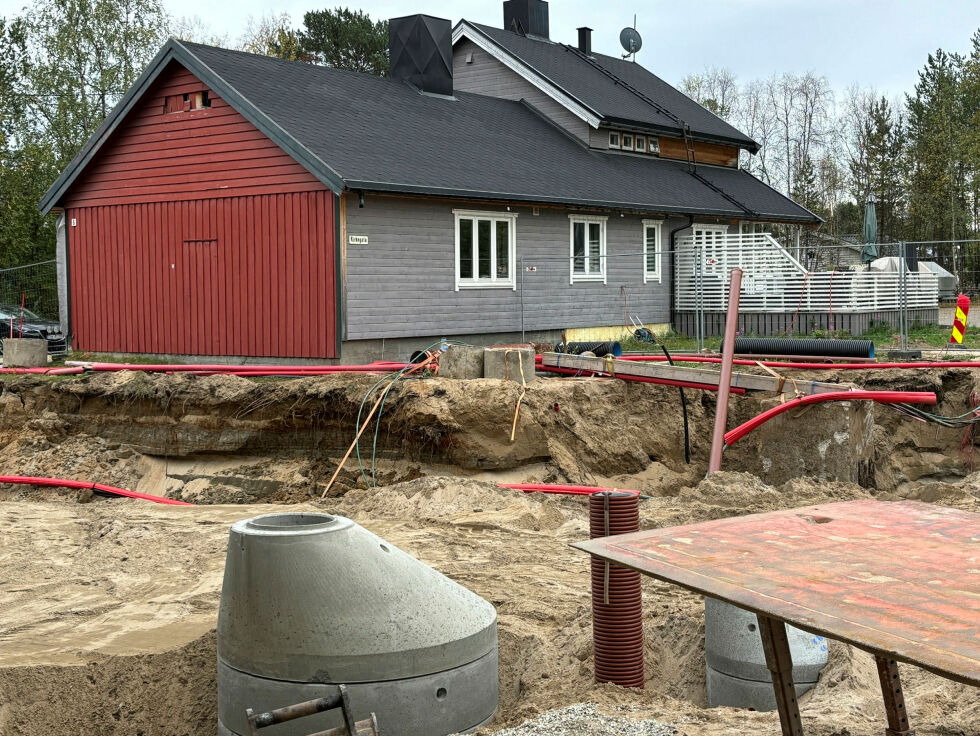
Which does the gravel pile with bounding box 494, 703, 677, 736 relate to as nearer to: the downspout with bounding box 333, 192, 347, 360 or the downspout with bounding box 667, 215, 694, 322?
the downspout with bounding box 333, 192, 347, 360

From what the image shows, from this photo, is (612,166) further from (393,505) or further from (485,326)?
(393,505)

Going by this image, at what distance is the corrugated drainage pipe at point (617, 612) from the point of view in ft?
20.1

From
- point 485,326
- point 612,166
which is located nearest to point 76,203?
point 485,326

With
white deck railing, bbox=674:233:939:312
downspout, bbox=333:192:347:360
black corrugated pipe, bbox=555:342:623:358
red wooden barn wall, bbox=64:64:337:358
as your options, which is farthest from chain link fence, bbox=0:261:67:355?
white deck railing, bbox=674:233:939:312

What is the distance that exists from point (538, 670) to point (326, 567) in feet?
5.94

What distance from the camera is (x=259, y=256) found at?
62.9 feet

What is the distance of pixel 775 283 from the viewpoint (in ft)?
80.3

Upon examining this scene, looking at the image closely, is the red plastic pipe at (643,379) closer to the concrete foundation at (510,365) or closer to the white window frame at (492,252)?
the concrete foundation at (510,365)

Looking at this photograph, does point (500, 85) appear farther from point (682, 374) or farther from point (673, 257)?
point (682, 374)

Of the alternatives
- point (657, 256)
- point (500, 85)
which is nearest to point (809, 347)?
point (657, 256)

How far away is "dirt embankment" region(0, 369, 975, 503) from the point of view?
13789 mm

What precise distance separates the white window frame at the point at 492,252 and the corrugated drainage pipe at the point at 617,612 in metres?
14.5

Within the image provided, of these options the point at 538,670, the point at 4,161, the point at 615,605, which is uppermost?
the point at 4,161

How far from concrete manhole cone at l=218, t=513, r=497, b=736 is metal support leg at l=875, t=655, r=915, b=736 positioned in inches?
98.6
